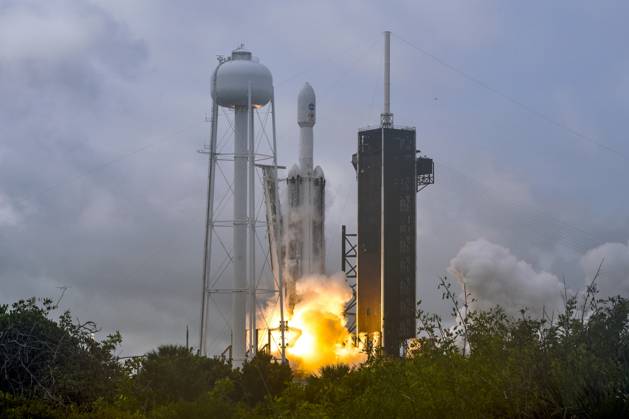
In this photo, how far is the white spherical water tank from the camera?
214ft

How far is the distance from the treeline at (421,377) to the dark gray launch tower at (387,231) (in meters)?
41.2

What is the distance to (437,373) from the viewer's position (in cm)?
2441

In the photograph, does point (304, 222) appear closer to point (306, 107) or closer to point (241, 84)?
point (306, 107)

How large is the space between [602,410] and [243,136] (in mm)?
46107

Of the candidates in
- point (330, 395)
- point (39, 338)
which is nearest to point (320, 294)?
point (330, 395)

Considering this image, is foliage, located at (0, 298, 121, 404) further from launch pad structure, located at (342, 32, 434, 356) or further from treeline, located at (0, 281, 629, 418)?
launch pad structure, located at (342, 32, 434, 356)

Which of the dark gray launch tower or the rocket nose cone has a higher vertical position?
the rocket nose cone

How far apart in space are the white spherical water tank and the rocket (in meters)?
15.0

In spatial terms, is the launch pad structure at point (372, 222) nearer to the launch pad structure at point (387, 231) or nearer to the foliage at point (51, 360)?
the launch pad structure at point (387, 231)

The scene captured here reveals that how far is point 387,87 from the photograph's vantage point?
270ft

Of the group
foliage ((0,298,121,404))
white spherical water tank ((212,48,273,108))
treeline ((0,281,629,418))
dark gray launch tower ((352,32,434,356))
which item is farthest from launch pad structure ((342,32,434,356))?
foliage ((0,298,121,404))

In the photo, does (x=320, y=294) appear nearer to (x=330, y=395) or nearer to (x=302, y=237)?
(x=302, y=237)

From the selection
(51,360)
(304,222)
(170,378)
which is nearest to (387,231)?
(304,222)

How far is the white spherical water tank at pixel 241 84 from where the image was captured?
6512cm
